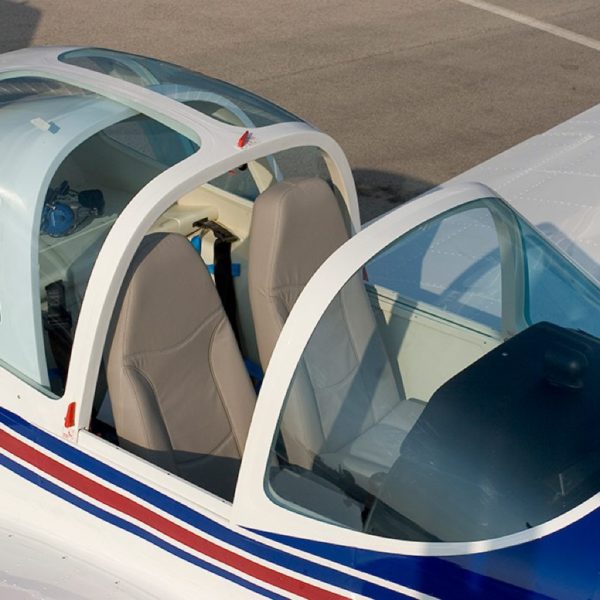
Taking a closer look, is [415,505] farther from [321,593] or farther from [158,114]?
[158,114]

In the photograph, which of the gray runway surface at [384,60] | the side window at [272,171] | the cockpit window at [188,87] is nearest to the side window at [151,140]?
the cockpit window at [188,87]

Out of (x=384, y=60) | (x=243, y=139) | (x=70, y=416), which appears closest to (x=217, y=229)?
(x=243, y=139)

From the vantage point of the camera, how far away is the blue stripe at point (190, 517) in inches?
108

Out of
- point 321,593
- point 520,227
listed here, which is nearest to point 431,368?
point 520,227

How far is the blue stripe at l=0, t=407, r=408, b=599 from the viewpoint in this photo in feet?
9.03

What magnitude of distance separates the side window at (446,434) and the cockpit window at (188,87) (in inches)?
29.6

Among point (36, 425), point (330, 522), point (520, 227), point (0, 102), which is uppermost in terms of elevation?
point (520, 227)

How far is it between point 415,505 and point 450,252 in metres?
1.90

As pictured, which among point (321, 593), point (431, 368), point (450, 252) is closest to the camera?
point (321, 593)

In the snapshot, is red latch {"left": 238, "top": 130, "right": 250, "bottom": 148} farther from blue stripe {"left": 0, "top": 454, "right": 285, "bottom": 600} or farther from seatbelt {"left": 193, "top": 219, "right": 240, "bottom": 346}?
blue stripe {"left": 0, "top": 454, "right": 285, "bottom": 600}

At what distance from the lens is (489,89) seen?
30.5 ft

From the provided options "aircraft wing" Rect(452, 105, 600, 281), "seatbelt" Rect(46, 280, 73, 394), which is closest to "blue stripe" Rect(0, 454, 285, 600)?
"seatbelt" Rect(46, 280, 73, 394)

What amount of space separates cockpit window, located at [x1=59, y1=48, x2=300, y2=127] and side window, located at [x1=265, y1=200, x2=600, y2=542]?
751 mm

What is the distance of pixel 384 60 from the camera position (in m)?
9.88
